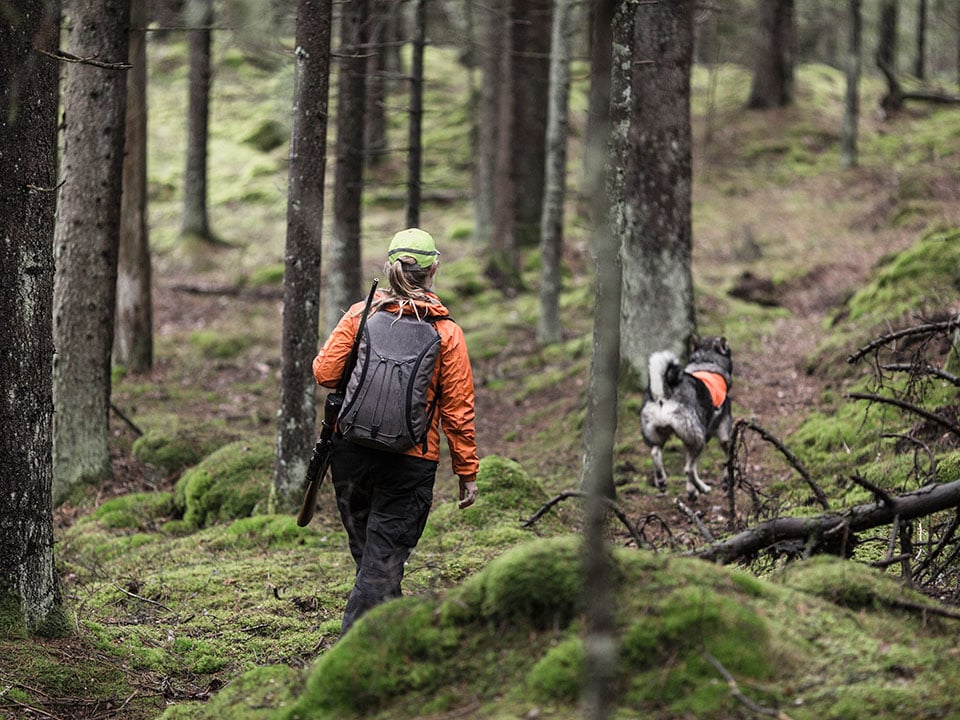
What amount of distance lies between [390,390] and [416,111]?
9.42 metres

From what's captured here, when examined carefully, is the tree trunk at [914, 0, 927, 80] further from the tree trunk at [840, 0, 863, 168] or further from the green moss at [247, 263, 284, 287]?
the green moss at [247, 263, 284, 287]

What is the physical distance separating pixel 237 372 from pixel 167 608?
9.86 metres

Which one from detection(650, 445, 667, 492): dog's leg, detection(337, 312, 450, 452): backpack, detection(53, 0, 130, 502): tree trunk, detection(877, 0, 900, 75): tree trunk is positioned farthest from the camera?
detection(877, 0, 900, 75): tree trunk

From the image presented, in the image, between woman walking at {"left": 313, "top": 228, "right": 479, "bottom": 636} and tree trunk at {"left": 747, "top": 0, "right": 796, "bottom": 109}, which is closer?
woman walking at {"left": 313, "top": 228, "right": 479, "bottom": 636}

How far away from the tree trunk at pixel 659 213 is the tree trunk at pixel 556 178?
3.55 m

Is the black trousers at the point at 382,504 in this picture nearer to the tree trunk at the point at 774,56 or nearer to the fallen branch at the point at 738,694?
the fallen branch at the point at 738,694

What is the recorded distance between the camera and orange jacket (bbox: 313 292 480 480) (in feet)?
16.6

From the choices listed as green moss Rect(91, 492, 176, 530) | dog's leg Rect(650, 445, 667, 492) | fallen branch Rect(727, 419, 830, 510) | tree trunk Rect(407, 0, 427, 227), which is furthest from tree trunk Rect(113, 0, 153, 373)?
fallen branch Rect(727, 419, 830, 510)

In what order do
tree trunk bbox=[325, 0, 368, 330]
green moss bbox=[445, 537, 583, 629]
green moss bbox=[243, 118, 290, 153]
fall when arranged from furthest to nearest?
green moss bbox=[243, 118, 290, 153] → tree trunk bbox=[325, 0, 368, 330] → green moss bbox=[445, 537, 583, 629]

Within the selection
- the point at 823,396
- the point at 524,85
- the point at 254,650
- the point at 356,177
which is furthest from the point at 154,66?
the point at 254,650

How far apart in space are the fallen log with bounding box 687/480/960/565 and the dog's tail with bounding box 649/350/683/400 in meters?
4.14

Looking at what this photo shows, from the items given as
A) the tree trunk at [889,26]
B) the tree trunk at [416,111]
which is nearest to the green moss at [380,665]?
the tree trunk at [416,111]

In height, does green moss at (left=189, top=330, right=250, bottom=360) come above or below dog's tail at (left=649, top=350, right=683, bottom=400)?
below

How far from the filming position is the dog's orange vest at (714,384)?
9227 millimetres
